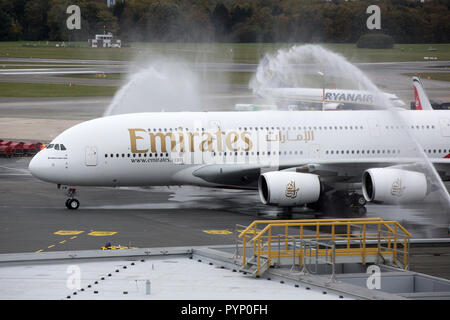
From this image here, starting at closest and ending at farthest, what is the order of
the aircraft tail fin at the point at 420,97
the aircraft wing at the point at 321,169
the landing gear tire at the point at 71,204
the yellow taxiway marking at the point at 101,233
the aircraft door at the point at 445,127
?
the yellow taxiway marking at the point at 101,233
the aircraft wing at the point at 321,169
the landing gear tire at the point at 71,204
the aircraft door at the point at 445,127
the aircraft tail fin at the point at 420,97

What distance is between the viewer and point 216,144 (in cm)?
3678

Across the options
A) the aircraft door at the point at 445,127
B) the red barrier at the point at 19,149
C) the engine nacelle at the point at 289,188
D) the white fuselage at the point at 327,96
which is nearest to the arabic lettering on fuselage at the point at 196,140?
the engine nacelle at the point at 289,188

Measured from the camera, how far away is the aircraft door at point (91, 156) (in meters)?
36.1

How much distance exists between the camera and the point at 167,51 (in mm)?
91812

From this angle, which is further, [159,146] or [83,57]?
[83,57]

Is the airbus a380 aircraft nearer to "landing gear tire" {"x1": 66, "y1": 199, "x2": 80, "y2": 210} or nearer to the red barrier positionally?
"landing gear tire" {"x1": 66, "y1": 199, "x2": 80, "y2": 210}

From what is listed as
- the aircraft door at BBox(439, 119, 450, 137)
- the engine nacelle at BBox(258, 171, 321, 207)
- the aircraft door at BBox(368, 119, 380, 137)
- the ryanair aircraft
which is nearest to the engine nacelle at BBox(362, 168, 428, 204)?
the engine nacelle at BBox(258, 171, 321, 207)

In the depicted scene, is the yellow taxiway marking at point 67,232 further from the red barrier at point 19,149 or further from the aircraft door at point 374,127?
the red barrier at point 19,149

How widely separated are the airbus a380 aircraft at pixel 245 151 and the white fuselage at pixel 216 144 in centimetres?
4

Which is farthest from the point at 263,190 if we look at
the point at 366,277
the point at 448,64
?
the point at 448,64

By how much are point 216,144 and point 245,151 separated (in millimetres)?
1367

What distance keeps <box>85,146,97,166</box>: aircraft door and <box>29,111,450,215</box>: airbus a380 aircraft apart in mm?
45

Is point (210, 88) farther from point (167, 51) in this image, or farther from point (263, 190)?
point (263, 190)

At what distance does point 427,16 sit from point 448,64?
56.2 ft
